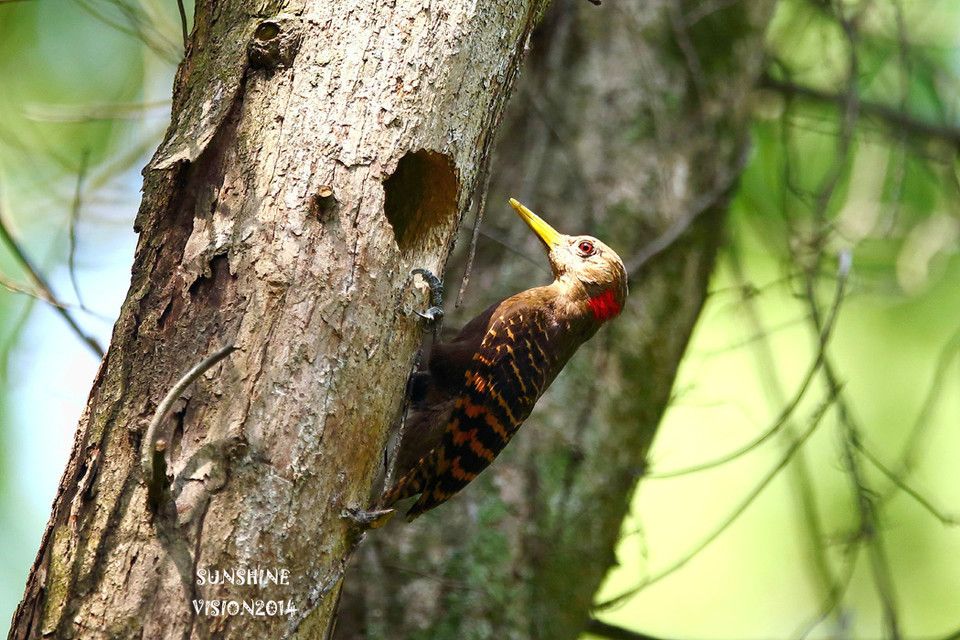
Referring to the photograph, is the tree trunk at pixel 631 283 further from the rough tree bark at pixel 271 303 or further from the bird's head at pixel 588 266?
the rough tree bark at pixel 271 303

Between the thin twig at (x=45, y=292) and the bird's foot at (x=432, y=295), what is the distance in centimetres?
135

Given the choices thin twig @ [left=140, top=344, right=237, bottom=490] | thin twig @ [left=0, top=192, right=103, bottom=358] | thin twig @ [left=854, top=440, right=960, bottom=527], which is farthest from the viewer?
thin twig @ [left=854, top=440, right=960, bottom=527]

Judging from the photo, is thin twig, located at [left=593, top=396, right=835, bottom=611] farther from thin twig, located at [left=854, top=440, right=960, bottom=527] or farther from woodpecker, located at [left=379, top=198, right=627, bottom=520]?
woodpecker, located at [left=379, top=198, right=627, bottom=520]

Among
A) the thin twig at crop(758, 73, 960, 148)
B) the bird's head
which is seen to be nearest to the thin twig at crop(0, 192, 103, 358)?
the bird's head

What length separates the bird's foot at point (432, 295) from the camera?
309cm

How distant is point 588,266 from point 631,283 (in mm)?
544

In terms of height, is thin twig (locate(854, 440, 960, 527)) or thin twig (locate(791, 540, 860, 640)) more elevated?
thin twig (locate(854, 440, 960, 527))

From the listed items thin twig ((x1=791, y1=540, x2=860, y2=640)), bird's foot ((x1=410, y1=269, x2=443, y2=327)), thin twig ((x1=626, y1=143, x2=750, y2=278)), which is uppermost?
thin twig ((x1=626, y1=143, x2=750, y2=278))

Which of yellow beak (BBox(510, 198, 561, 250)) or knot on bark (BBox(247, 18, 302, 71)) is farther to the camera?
yellow beak (BBox(510, 198, 561, 250))

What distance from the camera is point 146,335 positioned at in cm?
265

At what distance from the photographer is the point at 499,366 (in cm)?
432

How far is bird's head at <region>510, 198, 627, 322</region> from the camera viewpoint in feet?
15.5

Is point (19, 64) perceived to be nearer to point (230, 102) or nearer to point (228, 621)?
point (230, 102)

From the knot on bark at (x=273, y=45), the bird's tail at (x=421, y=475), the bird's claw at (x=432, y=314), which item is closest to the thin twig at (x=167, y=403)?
the bird's claw at (x=432, y=314)
